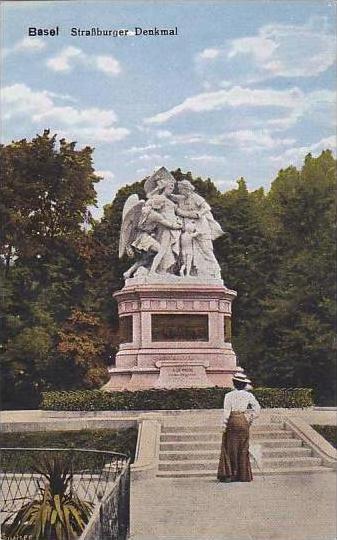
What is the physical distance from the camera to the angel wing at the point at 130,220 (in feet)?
44.5

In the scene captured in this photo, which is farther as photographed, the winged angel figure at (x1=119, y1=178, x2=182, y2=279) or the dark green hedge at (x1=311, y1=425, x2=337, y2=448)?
the winged angel figure at (x1=119, y1=178, x2=182, y2=279)

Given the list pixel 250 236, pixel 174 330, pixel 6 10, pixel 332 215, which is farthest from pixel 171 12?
pixel 174 330

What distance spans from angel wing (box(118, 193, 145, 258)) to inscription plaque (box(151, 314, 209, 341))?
140cm

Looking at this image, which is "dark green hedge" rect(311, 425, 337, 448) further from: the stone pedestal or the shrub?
the stone pedestal

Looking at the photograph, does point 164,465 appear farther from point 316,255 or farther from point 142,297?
point 142,297

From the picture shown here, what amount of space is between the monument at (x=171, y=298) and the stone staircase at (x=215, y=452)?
2252 millimetres

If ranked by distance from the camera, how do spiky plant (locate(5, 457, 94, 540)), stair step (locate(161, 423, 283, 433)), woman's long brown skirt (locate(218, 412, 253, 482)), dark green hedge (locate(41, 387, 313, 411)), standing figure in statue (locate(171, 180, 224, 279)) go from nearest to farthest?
spiky plant (locate(5, 457, 94, 540))
woman's long brown skirt (locate(218, 412, 253, 482))
stair step (locate(161, 423, 283, 433))
dark green hedge (locate(41, 387, 313, 411))
standing figure in statue (locate(171, 180, 224, 279))

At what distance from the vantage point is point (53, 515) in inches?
336

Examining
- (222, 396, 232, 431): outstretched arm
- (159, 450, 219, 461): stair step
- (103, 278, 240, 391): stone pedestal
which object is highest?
(103, 278, 240, 391): stone pedestal

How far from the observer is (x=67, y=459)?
34.2 feet

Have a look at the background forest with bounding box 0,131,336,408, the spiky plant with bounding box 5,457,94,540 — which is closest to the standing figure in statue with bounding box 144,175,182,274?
the background forest with bounding box 0,131,336,408

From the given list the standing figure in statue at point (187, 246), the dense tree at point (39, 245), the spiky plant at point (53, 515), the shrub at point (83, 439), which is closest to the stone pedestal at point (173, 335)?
the standing figure in statue at point (187, 246)

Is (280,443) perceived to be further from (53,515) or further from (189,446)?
(53,515)

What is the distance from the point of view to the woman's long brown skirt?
398 inches
